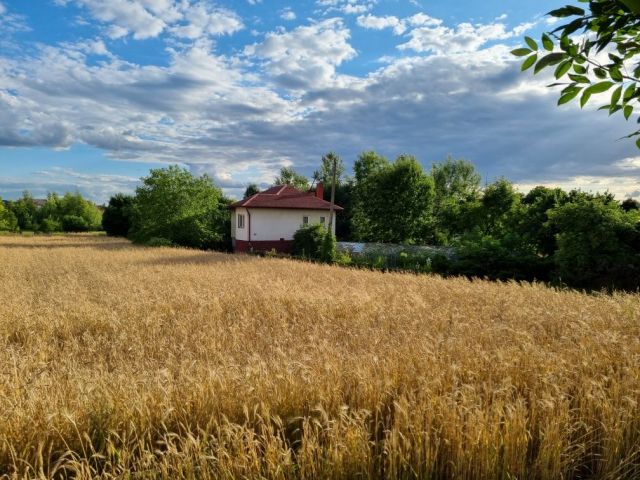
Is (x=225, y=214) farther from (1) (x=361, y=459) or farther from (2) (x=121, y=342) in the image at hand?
(1) (x=361, y=459)

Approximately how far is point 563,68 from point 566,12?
0.30 metres

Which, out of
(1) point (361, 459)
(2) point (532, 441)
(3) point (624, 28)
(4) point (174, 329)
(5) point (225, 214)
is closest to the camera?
(3) point (624, 28)

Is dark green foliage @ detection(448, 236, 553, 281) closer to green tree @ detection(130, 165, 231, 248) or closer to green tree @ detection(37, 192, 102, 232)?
green tree @ detection(130, 165, 231, 248)

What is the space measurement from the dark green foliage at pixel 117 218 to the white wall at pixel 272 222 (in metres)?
24.2

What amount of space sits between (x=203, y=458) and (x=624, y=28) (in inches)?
134

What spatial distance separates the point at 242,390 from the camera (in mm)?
3779

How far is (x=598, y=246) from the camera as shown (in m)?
→ 15.9

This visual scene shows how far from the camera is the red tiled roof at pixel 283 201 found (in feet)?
116

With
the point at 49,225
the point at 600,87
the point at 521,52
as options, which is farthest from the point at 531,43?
the point at 49,225

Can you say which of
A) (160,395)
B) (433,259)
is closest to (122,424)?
(160,395)

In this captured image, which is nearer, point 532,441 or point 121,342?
point 532,441

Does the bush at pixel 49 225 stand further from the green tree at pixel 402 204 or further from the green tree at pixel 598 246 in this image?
the green tree at pixel 598 246

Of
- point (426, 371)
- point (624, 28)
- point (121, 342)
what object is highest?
point (624, 28)

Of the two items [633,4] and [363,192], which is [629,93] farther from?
[363,192]
